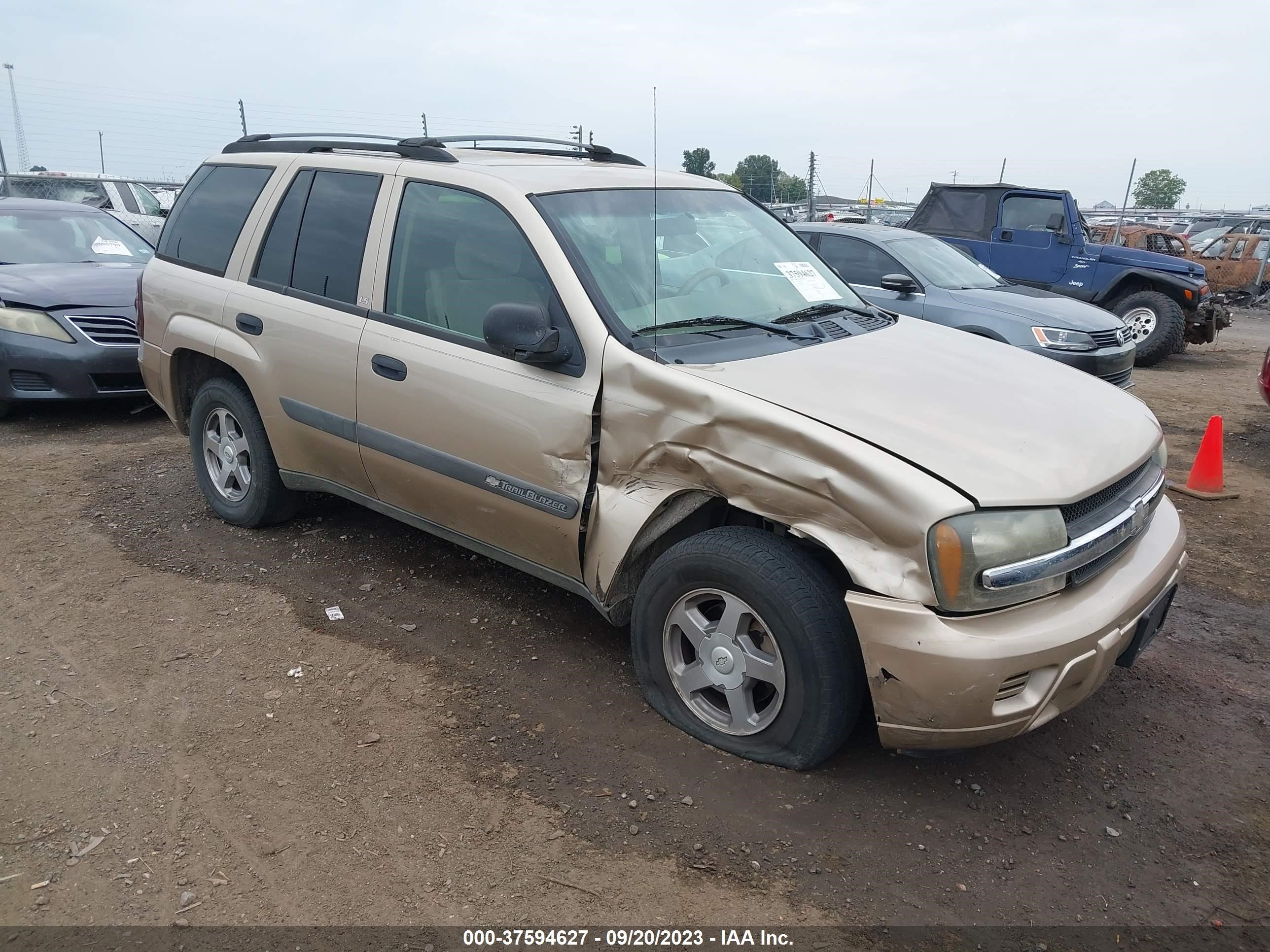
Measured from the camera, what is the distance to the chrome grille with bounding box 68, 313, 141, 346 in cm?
674

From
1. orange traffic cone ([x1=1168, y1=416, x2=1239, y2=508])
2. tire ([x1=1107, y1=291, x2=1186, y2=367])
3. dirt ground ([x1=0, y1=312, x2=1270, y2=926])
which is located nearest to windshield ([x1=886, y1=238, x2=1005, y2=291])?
orange traffic cone ([x1=1168, y1=416, x2=1239, y2=508])

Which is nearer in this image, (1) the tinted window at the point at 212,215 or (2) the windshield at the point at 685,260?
(2) the windshield at the point at 685,260

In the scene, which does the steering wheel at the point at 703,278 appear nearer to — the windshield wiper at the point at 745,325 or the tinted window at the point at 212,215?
the windshield wiper at the point at 745,325

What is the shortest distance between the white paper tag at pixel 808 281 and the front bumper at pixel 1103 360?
4136 mm

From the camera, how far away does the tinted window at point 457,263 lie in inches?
135

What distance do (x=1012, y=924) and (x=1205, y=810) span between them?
0.93 metres

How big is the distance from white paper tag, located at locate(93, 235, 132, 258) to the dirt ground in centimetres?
446

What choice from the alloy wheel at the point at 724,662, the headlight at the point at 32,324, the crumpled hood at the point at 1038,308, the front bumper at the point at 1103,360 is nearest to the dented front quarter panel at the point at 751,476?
the alloy wheel at the point at 724,662

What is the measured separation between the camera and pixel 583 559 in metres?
3.33

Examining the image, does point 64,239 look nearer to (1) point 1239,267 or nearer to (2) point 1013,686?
(2) point 1013,686

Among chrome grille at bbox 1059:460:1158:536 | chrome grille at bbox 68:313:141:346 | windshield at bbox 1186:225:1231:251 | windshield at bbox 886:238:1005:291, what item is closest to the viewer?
chrome grille at bbox 1059:460:1158:536

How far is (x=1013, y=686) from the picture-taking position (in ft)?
8.43

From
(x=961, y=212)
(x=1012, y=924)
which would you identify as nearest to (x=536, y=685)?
(x=1012, y=924)

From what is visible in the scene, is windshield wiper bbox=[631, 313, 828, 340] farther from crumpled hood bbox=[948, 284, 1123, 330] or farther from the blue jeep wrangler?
the blue jeep wrangler
